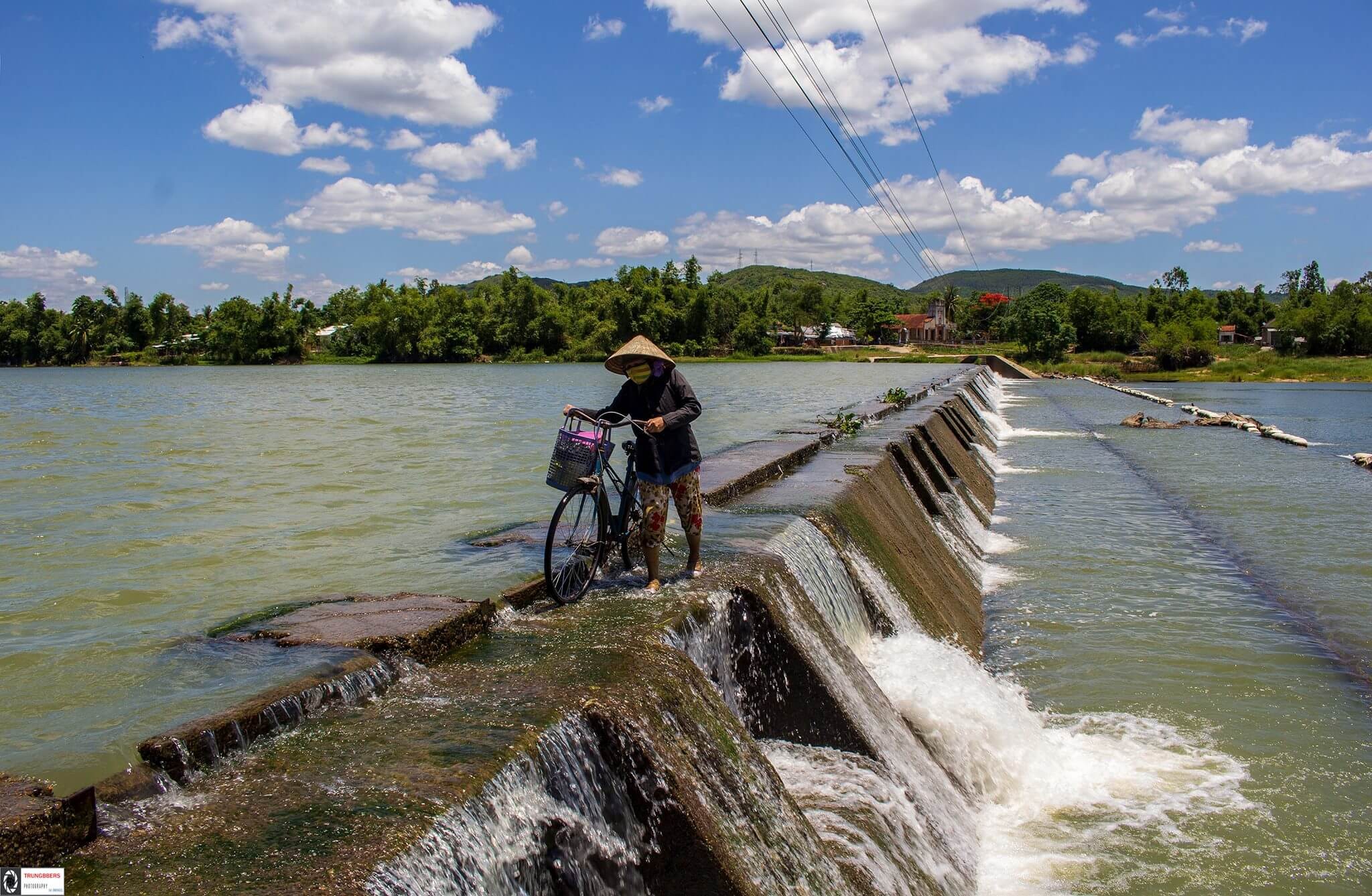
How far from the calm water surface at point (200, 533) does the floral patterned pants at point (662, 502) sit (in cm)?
184

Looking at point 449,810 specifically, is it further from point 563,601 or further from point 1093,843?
point 1093,843

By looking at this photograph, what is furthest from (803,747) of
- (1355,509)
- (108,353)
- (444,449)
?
(108,353)

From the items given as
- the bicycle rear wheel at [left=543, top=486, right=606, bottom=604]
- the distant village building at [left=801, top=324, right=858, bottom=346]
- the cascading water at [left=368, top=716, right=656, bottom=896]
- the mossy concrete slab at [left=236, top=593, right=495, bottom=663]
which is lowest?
the cascading water at [left=368, top=716, right=656, bottom=896]

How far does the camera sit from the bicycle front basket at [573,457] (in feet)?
22.3

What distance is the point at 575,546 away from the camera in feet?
23.1

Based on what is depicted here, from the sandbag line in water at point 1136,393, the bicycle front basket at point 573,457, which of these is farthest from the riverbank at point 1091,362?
the bicycle front basket at point 573,457

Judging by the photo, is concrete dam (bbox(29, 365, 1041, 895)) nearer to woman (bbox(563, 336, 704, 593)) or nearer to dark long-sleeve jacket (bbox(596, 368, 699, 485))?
woman (bbox(563, 336, 704, 593))

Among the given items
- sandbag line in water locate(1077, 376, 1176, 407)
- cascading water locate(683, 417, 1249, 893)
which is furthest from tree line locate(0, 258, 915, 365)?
cascading water locate(683, 417, 1249, 893)

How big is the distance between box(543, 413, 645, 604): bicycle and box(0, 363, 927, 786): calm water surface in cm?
148

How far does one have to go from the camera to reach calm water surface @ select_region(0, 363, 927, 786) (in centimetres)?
620

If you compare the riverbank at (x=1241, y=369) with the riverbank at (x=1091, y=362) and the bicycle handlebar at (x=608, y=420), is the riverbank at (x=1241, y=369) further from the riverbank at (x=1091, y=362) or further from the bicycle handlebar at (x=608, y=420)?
the bicycle handlebar at (x=608, y=420)

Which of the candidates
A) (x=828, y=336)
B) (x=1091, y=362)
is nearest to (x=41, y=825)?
(x=1091, y=362)

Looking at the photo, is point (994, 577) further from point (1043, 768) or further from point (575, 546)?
point (575, 546)

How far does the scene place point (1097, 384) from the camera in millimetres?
72125
